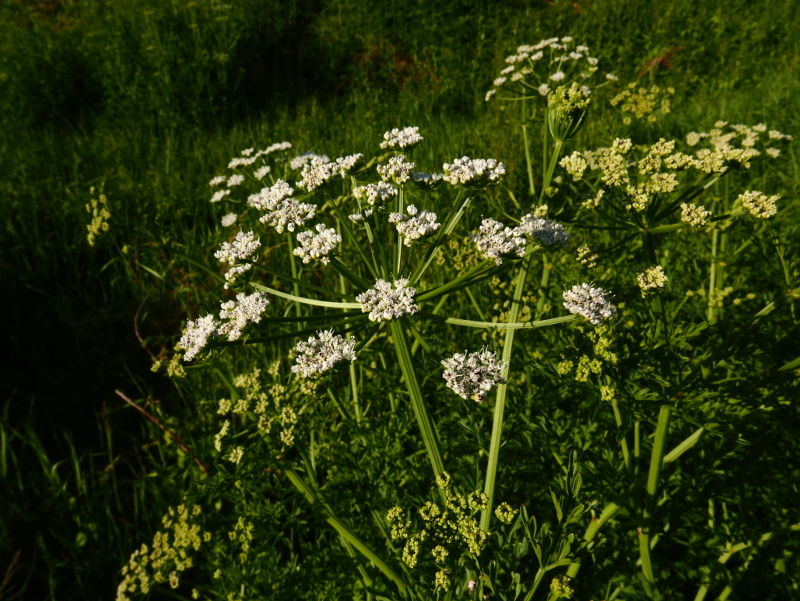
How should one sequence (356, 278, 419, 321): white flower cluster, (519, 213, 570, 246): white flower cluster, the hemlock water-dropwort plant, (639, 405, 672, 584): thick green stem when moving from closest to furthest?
(356, 278, 419, 321): white flower cluster → the hemlock water-dropwort plant → (519, 213, 570, 246): white flower cluster → (639, 405, 672, 584): thick green stem

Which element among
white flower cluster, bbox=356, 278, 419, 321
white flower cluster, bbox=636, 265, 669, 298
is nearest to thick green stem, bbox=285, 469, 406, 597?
white flower cluster, bbox=356, 278, 419, 321

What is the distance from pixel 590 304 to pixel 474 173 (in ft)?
2.79

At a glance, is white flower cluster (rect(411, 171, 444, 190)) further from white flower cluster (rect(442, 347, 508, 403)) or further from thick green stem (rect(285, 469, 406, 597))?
thick green stem (rect(285, 469, 406, 597))

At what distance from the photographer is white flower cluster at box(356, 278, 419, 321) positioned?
7.25 feet

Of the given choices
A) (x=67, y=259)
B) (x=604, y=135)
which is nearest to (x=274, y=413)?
(x=67, y=259)

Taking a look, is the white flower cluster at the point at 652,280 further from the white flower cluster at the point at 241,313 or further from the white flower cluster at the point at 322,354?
the white flower cluster at the point at 241,313

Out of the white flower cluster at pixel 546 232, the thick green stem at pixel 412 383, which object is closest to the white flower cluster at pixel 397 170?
the white flower cluster at pixel 546 232

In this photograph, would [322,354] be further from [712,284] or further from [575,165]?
[712,284]

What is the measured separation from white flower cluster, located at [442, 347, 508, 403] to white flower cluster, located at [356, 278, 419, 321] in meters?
0.32

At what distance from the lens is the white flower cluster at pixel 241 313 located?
2361 mm

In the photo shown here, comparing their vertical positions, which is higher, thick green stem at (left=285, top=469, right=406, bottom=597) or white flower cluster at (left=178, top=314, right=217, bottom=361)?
white flower cluster at (left=178, top=314, right=217, bottom=361)

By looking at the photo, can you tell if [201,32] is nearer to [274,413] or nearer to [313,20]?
[313,20]

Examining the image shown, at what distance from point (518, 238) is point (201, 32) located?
10.1 meters

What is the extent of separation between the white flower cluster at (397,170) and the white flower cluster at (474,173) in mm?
250
